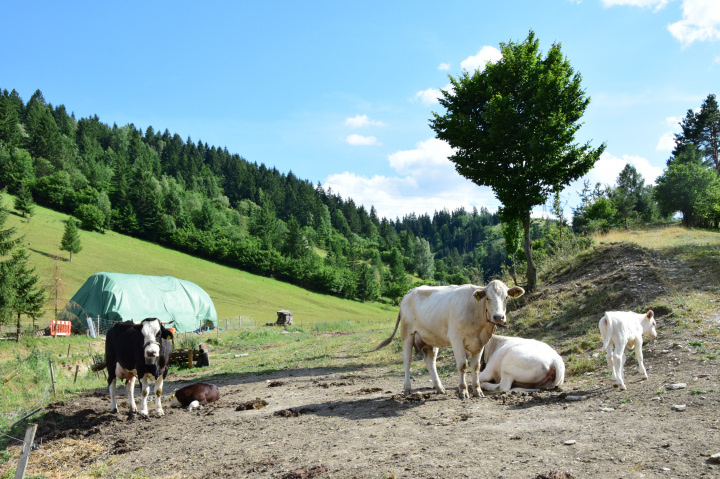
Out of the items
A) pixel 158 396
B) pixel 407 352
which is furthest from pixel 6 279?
pixel 407 352

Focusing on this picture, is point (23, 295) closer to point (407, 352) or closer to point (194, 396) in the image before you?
point (194, 396)

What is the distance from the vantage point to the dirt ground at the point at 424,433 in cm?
504

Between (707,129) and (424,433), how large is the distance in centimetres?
7400

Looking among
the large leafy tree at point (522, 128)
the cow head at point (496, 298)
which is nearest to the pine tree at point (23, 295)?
the large leafy tree at point (522, 128)

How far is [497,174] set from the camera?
19.2 metres

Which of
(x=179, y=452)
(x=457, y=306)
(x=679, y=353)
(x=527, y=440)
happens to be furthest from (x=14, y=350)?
(x=679, y=353)

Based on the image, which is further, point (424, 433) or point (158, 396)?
point (158, 396)

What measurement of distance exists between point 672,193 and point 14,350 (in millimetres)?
54123

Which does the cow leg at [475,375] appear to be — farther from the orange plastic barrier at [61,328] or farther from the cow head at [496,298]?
the orange plastic barrier at [61,328]

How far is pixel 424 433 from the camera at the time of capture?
21.7 ft

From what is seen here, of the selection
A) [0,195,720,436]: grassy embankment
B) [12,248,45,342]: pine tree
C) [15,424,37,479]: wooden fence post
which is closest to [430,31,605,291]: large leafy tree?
[0,195,720,436]: grassy embankment

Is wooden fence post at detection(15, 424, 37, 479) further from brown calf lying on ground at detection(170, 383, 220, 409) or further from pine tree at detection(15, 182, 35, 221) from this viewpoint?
pine tree at detection(15, 182, 35, 221)

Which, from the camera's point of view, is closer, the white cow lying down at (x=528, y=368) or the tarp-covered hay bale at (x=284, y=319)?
the white cow lying down at (x=528, y=368)

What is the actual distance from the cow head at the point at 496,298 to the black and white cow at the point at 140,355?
6.73 metres
